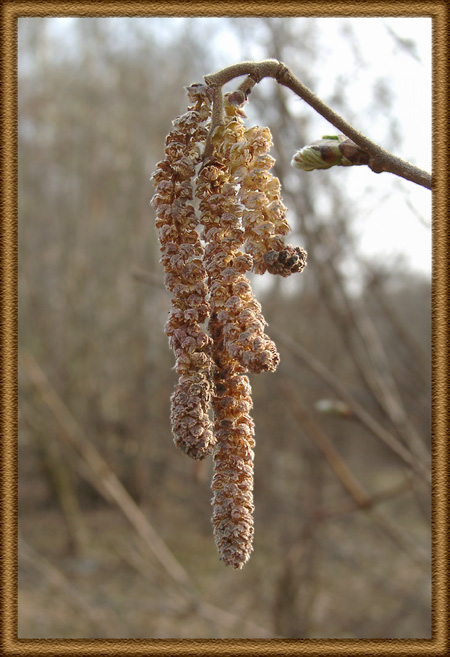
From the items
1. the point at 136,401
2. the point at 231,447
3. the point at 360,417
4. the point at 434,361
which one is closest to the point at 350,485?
the point at 360,417

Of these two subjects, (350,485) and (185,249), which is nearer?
(185,249)

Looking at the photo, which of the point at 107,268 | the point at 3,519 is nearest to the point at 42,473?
the point at 107,268

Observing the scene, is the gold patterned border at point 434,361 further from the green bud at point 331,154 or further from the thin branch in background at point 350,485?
the thin branch in background at point 350,485

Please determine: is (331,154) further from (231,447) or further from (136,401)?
(136,401)

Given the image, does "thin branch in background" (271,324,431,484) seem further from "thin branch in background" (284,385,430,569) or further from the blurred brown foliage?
the blurred brown foliage

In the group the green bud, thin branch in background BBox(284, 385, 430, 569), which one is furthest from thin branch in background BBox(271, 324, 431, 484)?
the green bud

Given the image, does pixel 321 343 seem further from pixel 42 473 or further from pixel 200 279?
pixel 42 473

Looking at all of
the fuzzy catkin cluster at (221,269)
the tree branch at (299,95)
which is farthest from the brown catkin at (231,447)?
the tree branch at (299,95)
